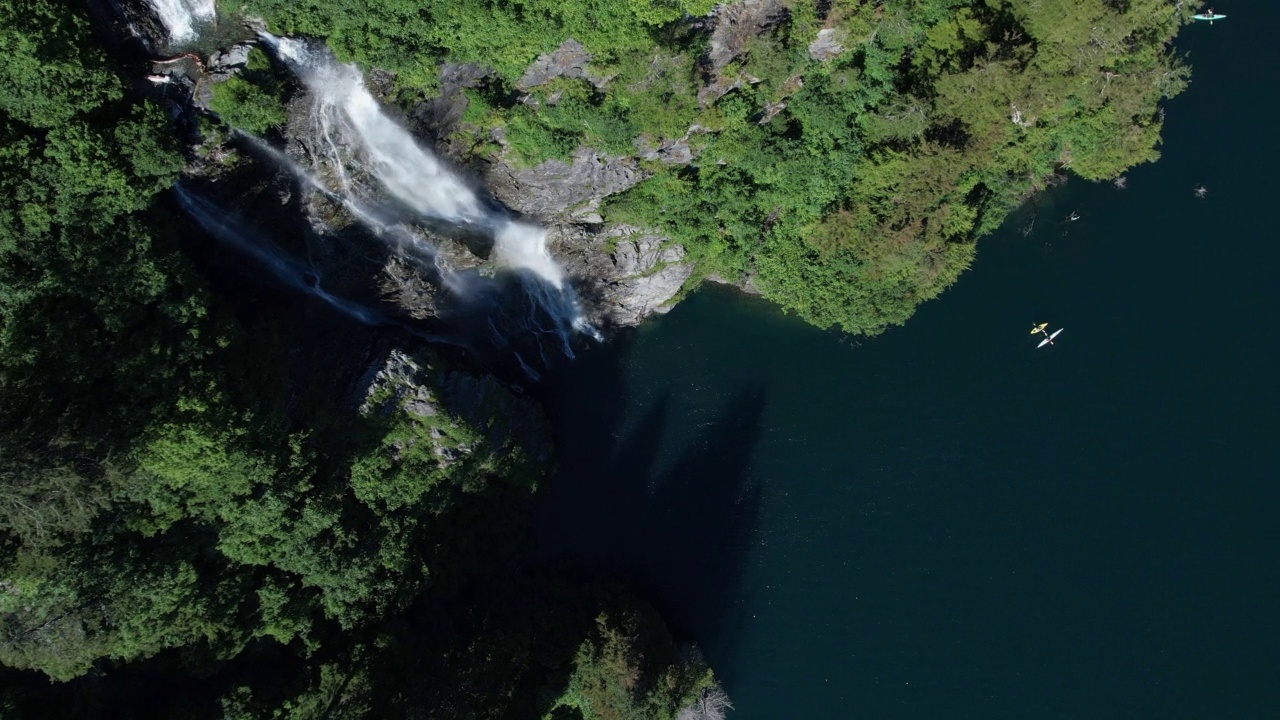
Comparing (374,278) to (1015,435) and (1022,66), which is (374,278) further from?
(1015,435)

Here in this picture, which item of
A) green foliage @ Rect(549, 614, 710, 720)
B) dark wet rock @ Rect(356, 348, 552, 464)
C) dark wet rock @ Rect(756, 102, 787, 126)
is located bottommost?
green foliage @ Rect(549, 614, 710, 720)

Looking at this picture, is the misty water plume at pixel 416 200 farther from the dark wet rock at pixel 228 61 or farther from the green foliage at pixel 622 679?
the green foliage at pixel 622 679

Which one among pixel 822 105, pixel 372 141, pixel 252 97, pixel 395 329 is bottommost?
pixel 252 97

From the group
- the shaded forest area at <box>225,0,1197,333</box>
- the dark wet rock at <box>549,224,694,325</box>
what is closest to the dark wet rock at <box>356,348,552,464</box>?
the dark wet rock at <box>549,224,694,325</box>

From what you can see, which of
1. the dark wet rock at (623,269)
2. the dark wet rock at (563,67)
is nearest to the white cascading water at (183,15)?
the dark wet rock at (563,67)

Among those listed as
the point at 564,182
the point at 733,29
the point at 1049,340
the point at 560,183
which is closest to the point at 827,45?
the point at 733,29

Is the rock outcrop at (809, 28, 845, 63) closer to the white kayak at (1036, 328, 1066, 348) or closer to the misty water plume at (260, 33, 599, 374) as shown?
the misty water plume at (260, 33, 599, 374)

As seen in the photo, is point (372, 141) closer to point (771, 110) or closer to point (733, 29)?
point (733, 29)
